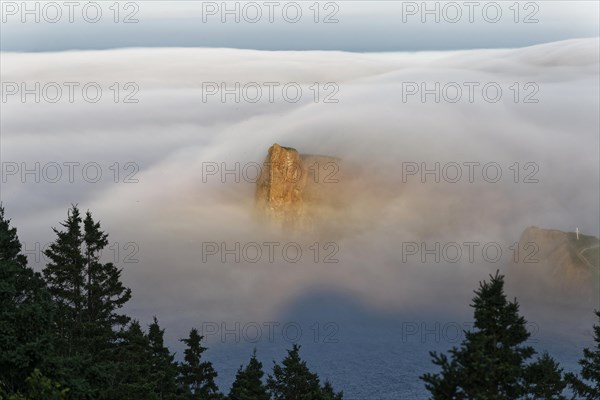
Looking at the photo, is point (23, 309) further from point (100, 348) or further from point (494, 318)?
point (100, 348)

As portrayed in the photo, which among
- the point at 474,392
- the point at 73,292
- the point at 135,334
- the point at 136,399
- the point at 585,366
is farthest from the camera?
the point at 73,292

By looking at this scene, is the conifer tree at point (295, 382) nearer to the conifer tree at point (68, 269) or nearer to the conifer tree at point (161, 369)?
the conifer tree at point (161, 369)

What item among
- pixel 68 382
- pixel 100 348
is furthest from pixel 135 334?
pixel 68 382

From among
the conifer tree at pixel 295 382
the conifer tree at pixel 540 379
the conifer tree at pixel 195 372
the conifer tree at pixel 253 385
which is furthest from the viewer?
the conifer tree at pixel 195 372

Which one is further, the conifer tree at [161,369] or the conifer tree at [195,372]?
the conifer tree at [195,372]

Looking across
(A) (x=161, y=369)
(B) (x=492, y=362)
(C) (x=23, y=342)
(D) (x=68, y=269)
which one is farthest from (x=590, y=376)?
(D) (x=68, y=269)

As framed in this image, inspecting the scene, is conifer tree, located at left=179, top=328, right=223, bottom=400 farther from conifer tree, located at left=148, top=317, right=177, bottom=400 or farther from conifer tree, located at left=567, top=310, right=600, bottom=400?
conifer tree, located at left=567, top=310, right=600, bottom=400

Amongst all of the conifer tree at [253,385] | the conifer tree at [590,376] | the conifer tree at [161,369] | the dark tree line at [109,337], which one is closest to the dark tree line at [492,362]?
the conifer tree at [590,376]

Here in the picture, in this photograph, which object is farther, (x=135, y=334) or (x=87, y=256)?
(x=87, y=256)

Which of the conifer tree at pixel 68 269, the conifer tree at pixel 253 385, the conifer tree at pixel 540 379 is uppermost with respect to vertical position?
the conifer tree at pixel 68 269
